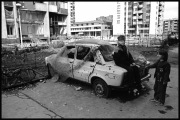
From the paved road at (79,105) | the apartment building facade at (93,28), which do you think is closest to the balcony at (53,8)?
the paved road at (79,105)

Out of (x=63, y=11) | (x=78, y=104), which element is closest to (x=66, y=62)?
(x=78, y=104)

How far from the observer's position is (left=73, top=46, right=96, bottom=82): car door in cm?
503

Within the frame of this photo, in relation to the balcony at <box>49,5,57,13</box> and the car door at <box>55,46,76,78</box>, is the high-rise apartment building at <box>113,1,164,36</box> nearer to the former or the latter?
the balcony at <box>49,5,57,13</box>

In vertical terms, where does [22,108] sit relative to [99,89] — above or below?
below

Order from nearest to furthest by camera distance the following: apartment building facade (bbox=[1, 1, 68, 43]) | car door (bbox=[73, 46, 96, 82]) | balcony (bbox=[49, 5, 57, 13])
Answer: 1. car door (bbox=[73, 46, 96, 82])
2. apartment building facade (bbox=[1, 1, 68, 43])
3. balcony (bbox=[49, 5, 57, 13])

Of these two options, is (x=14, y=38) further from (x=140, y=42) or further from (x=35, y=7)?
(x=140, y=42)

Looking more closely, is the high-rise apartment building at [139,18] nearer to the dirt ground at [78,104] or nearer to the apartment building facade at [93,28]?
the apartment building facade at [93,28]

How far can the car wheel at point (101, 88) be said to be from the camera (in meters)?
4.64

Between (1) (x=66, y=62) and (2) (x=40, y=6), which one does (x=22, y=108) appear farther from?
(2) (x=40, y=6)

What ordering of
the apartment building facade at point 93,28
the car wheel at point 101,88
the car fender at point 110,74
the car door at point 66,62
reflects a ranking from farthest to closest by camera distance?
the apartment building facade at point 93,28 < the car door at point 66,62 < the car wheel at point 101,88 < the car fender at point 110,74

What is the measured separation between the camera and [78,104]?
4.46m

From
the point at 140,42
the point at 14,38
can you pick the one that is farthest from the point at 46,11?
the point at 140,42

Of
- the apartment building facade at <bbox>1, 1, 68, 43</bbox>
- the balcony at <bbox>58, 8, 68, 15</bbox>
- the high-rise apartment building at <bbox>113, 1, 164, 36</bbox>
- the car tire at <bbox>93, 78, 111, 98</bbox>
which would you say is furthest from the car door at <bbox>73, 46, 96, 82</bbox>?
the high-rise apartment building at <bbox>113, 1, 164, 36</bbox>

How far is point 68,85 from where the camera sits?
20.0 ft
